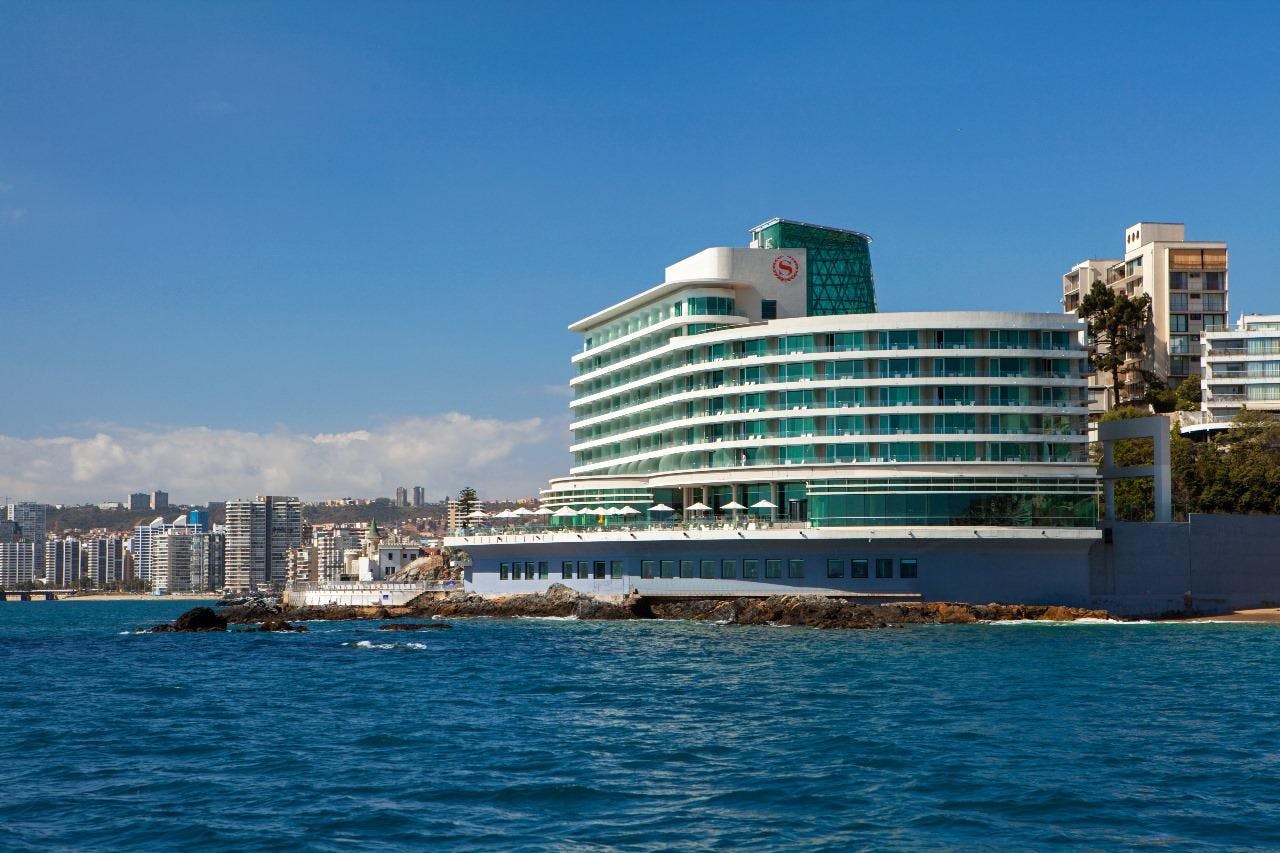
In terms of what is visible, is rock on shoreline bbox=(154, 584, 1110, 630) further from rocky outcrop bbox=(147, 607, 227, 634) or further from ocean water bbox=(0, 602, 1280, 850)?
ocean water bbox=(0, 602, 1280, 850)

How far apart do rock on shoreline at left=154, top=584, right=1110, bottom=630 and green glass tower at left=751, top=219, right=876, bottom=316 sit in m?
28.9

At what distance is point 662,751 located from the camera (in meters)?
35.1

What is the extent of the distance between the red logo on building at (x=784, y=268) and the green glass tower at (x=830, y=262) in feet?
18.4

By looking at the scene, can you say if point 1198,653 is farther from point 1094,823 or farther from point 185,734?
point 185,734

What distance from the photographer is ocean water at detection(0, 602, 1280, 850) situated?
87.4 ft

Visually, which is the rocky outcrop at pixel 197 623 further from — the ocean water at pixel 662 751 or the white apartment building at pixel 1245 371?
the white apartment building at pixel 1245 371

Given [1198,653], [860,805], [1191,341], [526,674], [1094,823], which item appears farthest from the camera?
[1191,341]

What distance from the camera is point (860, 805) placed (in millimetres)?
28312

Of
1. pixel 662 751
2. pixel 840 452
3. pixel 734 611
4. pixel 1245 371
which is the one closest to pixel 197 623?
pixel 734 611

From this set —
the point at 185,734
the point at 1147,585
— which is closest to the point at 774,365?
the point at 1147,585

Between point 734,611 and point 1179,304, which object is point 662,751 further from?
point 1179,304

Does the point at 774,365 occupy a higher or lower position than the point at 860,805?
higher

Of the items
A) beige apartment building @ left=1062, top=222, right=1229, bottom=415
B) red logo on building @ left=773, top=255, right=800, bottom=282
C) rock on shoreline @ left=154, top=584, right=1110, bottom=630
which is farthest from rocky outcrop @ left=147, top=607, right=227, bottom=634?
beige apartment building @ left=1062, top=222, right=1229, bottom=415

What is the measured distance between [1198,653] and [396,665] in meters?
35.0
